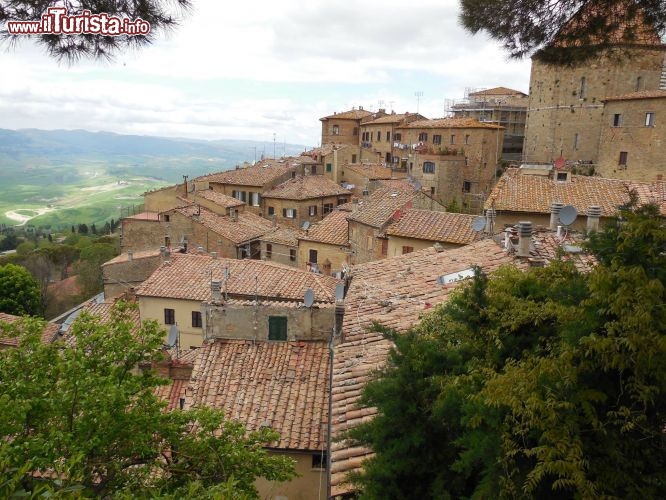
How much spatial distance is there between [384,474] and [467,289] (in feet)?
7.63

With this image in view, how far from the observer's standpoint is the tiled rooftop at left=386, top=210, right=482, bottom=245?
2195cm

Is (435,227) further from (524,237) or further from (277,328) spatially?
(277,328)

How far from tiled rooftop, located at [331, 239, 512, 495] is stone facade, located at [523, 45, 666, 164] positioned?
26158mm

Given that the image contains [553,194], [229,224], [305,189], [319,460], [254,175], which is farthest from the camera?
[254,175]

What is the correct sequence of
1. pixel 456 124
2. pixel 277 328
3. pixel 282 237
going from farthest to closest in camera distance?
pixel 456 124 < pixel 282 237 < pixel 277 328

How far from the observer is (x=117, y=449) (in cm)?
730

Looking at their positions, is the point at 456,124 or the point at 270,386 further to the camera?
the point at 456,124

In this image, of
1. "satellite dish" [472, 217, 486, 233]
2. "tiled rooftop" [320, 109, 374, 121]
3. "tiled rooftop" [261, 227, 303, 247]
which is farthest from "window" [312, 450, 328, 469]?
"tiled rooftop" [320, 109, 374, 121]

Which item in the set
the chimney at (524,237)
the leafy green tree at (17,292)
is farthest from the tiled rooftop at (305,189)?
the chimney at (524,237)

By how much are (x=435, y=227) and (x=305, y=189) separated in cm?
2306

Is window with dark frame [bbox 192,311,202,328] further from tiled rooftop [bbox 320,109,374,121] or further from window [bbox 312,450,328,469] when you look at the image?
tiled rooftop [bbox 320,109,374,121]

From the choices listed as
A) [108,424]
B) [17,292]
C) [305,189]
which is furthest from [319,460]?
[305,189]

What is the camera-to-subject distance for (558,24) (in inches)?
332

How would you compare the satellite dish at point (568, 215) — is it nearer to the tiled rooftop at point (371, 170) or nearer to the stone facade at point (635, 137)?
the stone facade at point (635, 137)
